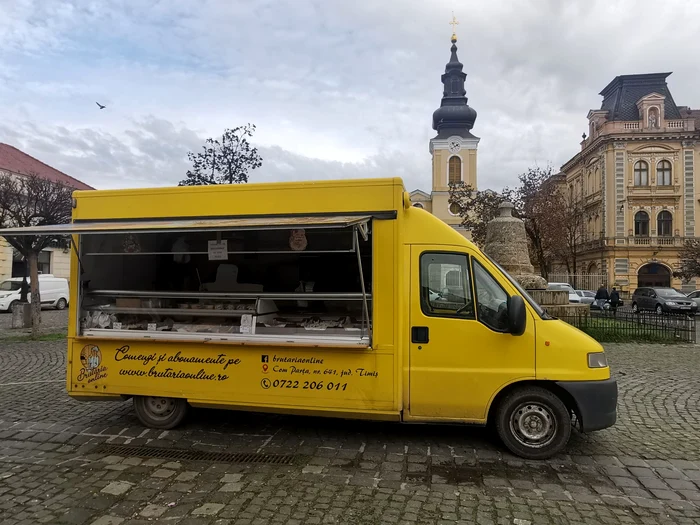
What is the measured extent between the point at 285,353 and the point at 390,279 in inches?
52.4

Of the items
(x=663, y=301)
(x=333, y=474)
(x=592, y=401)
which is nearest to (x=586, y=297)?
(x=663, y=301)

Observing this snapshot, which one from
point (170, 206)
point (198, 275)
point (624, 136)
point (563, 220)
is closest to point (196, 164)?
point (198, 275)

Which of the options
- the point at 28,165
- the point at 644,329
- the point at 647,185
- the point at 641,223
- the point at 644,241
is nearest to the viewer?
the point at 644,329

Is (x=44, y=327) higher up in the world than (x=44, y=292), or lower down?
lower down

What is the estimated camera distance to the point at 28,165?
107 ft

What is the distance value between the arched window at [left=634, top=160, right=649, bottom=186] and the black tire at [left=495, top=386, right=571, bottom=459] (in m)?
48.5

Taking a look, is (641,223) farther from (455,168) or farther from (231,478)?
(231,478)

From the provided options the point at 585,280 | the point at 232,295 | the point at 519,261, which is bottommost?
the point at 232,295

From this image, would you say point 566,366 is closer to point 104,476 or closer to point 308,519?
point 308,519

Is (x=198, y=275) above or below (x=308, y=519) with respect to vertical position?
above

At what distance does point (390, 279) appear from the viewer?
16.3ft

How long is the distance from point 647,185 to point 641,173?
49.2 inches

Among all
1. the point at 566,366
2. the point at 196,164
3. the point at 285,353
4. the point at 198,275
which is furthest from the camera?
the point at 196,164

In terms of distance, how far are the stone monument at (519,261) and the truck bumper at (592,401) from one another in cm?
863
